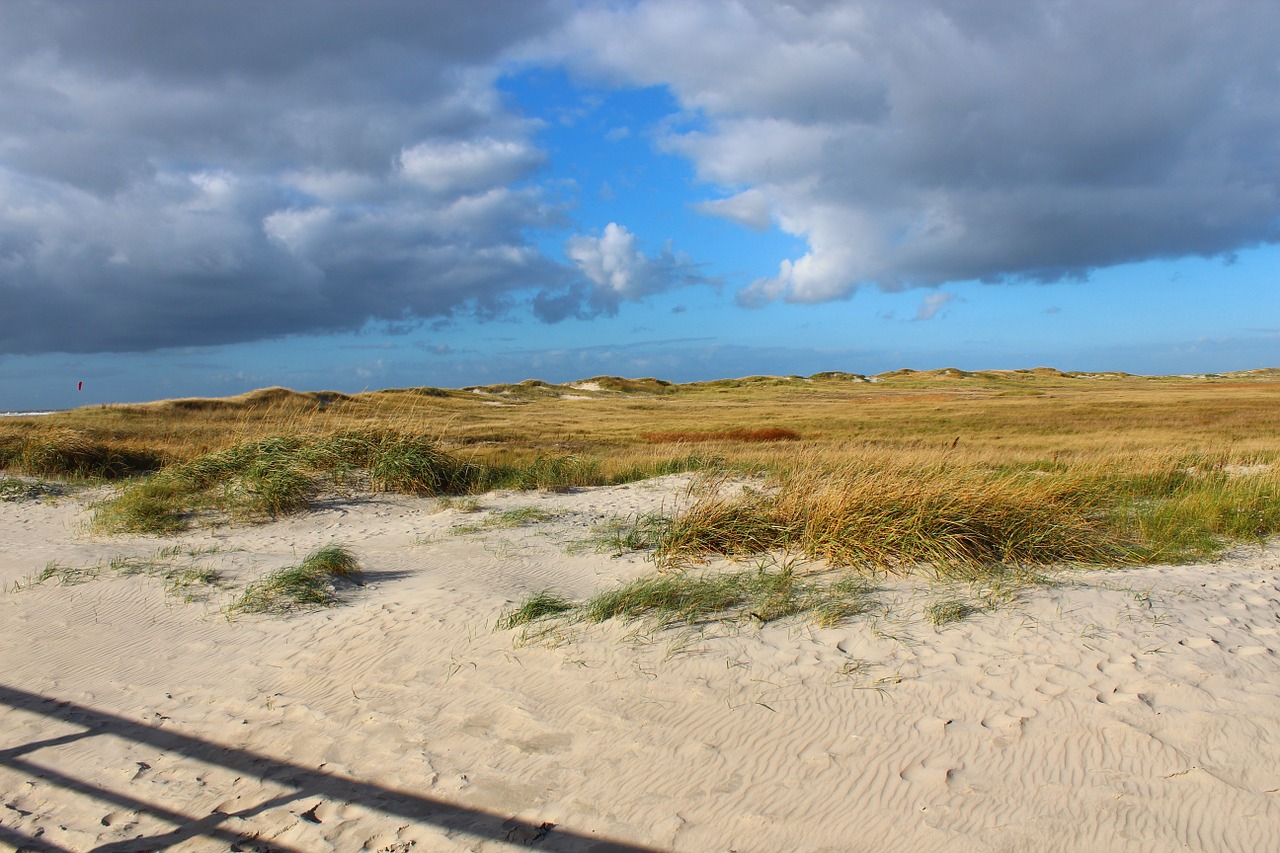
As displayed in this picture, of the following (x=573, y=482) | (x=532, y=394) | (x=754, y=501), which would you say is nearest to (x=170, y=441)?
(x=573, y=482)

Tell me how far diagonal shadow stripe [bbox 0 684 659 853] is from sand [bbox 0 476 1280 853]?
17mm

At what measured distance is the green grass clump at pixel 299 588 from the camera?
23.6 feet

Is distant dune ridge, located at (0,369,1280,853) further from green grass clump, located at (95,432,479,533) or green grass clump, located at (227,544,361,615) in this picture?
green grass clump, located at (95,432,479,533)

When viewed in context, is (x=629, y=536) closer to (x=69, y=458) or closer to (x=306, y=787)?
(x=306, y=787)

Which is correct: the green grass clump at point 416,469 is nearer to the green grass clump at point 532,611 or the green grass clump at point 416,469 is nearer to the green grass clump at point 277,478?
the green grass clump at point 277,478

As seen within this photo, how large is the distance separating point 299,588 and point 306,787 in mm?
3505

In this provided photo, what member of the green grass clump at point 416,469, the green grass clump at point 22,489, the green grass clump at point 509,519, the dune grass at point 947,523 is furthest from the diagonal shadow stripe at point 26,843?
the green grass clump at point 22,489

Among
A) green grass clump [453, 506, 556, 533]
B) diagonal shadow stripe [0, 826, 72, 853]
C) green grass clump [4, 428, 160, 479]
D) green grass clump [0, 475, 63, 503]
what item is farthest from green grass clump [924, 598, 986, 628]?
green grass clump [4, 428, 160, 479]

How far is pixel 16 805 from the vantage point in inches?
163

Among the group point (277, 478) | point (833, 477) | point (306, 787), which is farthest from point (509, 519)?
point (306, 787)

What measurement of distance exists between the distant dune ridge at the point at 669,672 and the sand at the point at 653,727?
2 cm

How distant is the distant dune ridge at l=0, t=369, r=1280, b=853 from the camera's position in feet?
12.7

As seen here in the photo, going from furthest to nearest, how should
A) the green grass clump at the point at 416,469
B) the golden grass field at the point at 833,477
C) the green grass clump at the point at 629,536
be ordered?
1. the green grass clump at the point at 416,469
2. the green grass clump at the point at 629,536
3. the golden grass field at the point at 833,477

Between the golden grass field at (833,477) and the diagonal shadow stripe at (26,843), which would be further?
the golden grass field at (833,477)
